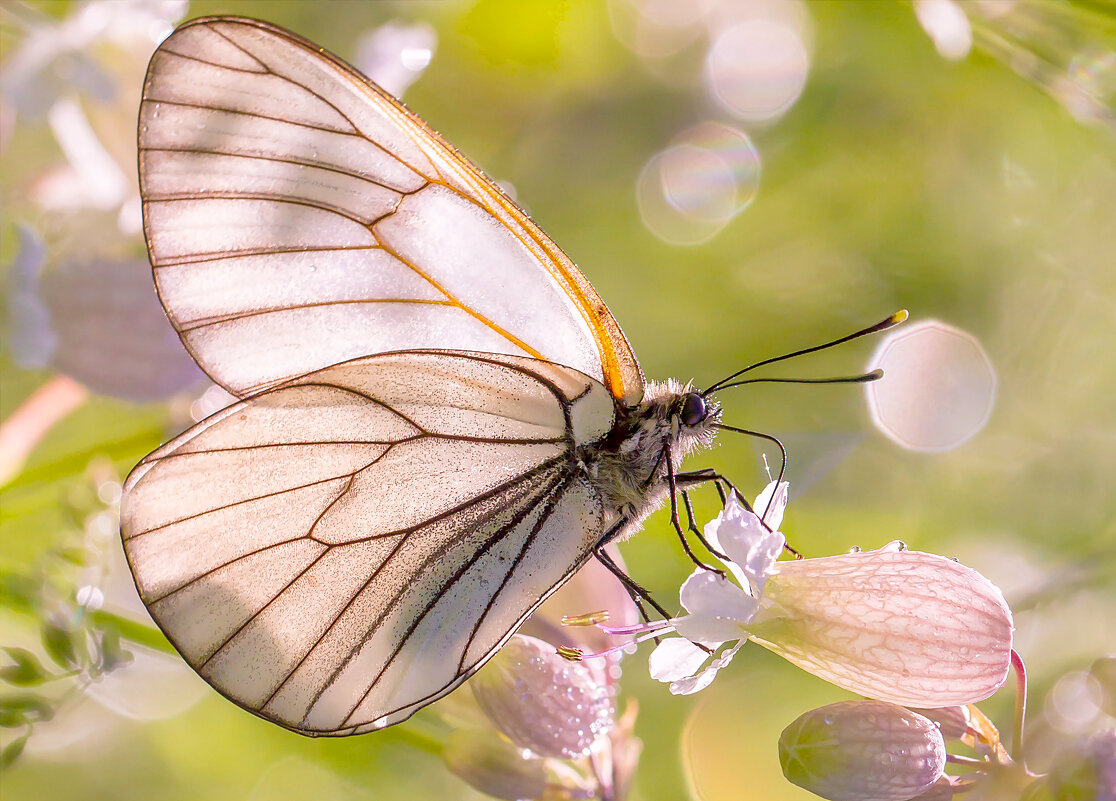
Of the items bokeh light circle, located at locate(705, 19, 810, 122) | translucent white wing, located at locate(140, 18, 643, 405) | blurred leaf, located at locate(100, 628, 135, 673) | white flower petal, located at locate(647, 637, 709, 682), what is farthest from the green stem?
bokeh light circle, located at locate(705, 19, 810, 122)

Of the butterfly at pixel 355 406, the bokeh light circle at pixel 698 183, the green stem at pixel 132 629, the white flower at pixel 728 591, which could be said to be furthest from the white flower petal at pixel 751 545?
the bokeh light circle at pixel 698 183

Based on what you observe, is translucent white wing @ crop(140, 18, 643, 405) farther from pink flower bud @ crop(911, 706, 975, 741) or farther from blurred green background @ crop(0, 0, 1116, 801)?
pink flower bud @ crop(911, 706, 975, 741)

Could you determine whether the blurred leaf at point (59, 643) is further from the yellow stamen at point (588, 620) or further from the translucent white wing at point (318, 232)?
the yellow stamen at point (588, 620)

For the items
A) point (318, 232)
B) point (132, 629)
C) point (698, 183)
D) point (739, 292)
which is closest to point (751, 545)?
point (318, 232)

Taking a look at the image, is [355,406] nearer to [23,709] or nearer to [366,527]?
[366,527]

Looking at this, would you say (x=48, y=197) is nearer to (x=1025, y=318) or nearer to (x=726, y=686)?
(x=726, y=686)
